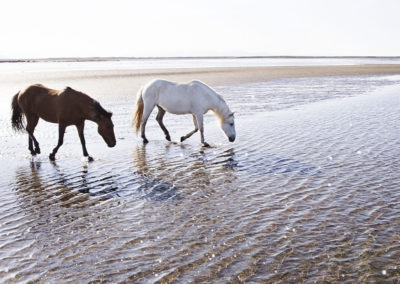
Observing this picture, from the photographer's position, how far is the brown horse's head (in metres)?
9.36

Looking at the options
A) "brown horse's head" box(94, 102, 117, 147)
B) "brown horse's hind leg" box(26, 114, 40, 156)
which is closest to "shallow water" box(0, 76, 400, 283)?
"brown horse's hind leg" box(26, 114, 40, 156)

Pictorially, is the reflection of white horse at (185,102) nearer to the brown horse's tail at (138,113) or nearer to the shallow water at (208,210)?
the brown horse's tail at (138,113)

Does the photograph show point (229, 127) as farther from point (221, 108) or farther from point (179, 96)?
point (179, 96)

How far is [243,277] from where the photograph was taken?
3926 mm

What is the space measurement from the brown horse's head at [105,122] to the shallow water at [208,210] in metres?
0.42

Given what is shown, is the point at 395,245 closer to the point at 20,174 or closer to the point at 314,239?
the point at 314,239

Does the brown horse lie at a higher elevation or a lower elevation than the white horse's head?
higher

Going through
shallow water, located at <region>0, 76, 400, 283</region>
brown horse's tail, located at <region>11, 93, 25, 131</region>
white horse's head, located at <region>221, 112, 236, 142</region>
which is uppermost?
brown horse's tail, located at <region>11, 93, 25, 131</region>

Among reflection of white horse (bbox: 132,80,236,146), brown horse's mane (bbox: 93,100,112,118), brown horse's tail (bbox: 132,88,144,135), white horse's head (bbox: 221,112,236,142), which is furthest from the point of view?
brown horse's tail (bbox: 132,88,144,135)

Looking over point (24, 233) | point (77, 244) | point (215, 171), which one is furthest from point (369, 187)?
point (24, 233)

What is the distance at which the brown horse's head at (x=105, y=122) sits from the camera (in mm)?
9359

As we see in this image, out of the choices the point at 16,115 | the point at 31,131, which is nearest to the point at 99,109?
the point at 31,131

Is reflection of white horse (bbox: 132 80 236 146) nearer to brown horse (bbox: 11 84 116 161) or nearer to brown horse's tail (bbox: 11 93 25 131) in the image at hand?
brown horse (bbox: 11 84 116 161)

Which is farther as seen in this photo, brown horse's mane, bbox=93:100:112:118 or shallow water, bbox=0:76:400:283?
brown horse's mane, bbox=93:100:112:118
